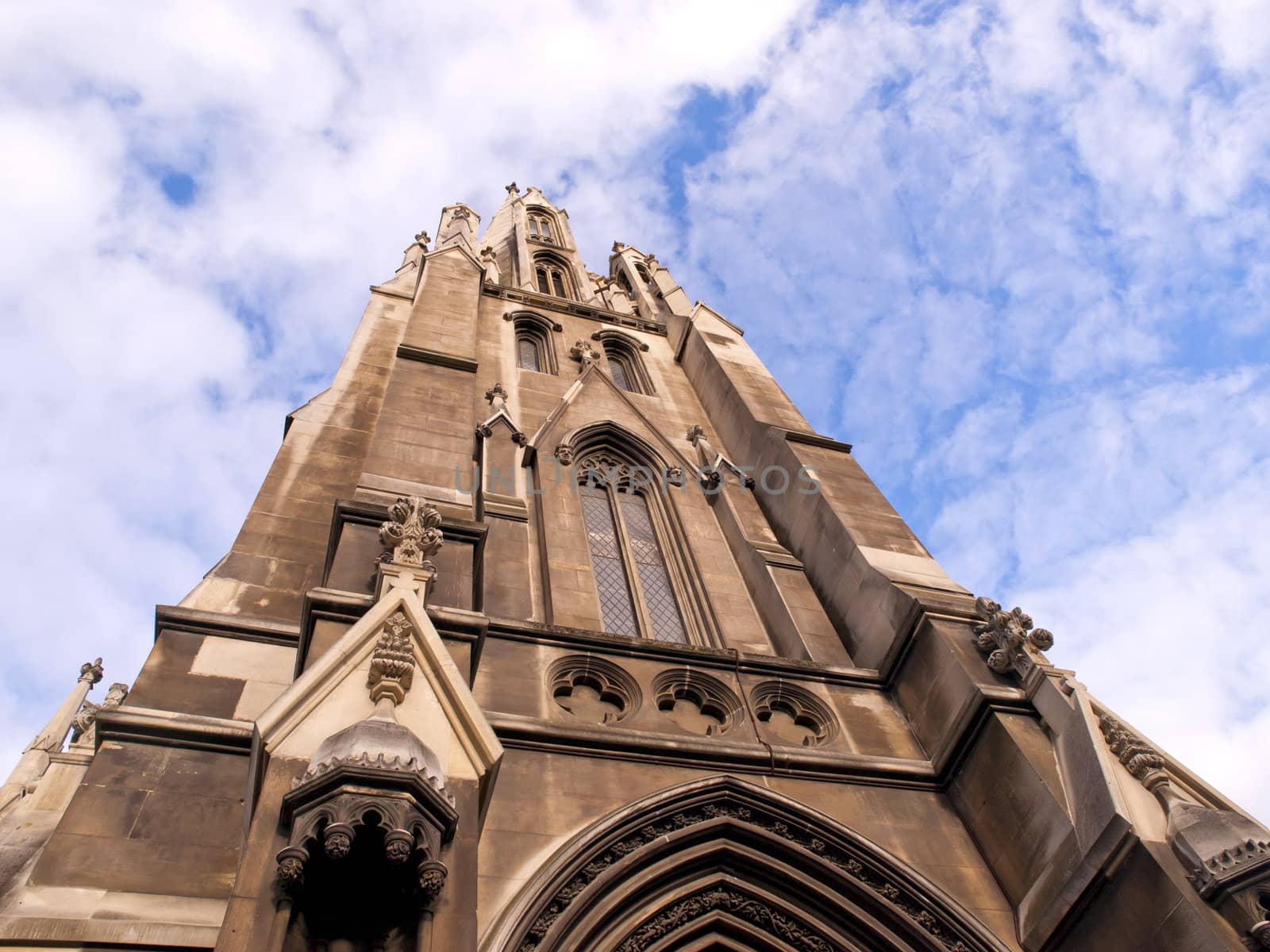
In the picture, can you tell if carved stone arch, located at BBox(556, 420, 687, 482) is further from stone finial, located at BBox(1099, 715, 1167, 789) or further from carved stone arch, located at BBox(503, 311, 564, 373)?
stone finial, located at BBox(1099, 715, 1167, 789)

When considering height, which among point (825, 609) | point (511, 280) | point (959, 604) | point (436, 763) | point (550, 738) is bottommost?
point (436, 763)

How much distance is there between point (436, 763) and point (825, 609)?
6752 millimetres

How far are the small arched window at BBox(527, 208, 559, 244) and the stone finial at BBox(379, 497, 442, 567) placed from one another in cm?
2045

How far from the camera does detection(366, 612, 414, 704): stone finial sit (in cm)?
591

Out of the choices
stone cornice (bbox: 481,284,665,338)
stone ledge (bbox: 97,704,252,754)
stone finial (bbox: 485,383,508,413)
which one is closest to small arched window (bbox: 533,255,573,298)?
stone cornice (bbox: 481,284,665,338)

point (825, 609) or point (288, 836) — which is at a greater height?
point (825, 609)

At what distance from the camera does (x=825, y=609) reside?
11352 millimetres

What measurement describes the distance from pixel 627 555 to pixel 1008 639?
181 inches

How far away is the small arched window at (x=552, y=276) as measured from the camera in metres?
24.0

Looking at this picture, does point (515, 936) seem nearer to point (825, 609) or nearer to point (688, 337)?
point (825, 609)

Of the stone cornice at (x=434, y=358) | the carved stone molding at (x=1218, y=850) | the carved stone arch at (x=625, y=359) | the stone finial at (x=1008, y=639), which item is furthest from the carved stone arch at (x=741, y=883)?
the carved stone arch at (x=625, y=359)

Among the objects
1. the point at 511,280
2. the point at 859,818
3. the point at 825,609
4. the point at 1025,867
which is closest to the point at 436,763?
the point at 859,818

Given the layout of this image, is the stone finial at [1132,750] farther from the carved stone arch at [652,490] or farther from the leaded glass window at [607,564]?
the leaded glass window at [607,564]

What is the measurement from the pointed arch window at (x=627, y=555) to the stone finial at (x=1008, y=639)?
2.88 metres
